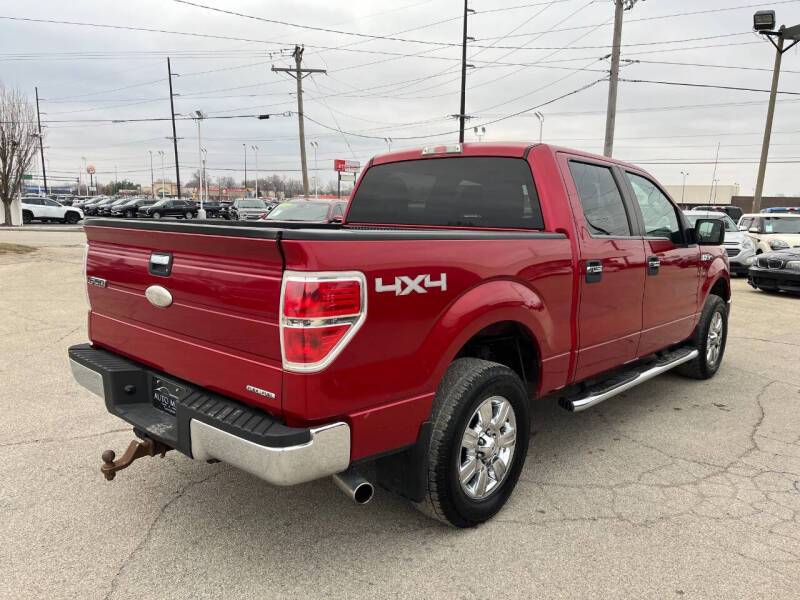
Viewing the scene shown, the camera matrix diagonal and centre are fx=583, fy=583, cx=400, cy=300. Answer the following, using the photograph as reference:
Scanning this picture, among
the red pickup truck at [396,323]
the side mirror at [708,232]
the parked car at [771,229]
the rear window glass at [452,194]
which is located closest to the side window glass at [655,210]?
the red pickup truck at [396,323]

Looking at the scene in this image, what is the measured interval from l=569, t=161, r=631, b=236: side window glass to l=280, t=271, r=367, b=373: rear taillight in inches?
80.3

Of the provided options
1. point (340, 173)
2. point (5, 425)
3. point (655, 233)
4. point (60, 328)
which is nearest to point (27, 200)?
point (340, 173)

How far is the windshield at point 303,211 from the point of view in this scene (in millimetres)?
12969

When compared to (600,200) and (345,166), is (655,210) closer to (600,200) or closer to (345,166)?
(600,200)

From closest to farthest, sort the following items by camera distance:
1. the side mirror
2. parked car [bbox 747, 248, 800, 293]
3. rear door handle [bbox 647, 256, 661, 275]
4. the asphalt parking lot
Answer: the asphalt parking lot < rear door handle [bbox 647, 256, 661, 275] < the side mirror < parked car [bbox 747, 248, 800, 293]

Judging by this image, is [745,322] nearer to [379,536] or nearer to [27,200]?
[379,536]

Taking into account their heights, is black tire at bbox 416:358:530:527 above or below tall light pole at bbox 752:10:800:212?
below

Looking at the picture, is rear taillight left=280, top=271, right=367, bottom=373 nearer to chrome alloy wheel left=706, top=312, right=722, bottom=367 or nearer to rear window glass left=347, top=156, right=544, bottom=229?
rear window glass left=347, top=156, right=544, bottom=229

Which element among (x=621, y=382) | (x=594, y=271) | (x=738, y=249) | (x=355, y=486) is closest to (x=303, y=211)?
(x=621, y=382)

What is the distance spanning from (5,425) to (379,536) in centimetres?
301

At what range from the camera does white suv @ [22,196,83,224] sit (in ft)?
122

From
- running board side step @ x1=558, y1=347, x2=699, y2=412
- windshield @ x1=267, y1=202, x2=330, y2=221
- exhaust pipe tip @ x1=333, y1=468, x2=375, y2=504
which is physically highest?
windshield @ x1=267, y1=202, x2=330, y2=221

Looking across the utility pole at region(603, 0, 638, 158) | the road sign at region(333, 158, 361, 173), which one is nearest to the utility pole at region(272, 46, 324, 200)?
the road sign at region(333, 158, 361, 173)

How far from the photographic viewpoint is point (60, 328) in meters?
7.26
